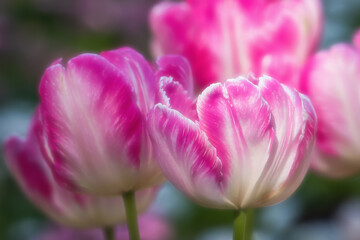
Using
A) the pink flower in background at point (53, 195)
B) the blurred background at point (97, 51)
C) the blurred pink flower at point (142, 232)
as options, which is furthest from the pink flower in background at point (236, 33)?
the blurred background at point (97, 51)

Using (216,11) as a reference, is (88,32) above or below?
below

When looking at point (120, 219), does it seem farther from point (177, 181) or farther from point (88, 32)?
point (88, 32)

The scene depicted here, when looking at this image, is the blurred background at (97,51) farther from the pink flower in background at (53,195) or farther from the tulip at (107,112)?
the tulip at (107,112)

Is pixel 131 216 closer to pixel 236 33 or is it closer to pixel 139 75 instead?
pixel 139 75

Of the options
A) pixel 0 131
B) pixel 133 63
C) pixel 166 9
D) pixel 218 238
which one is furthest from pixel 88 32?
pixel 133 63

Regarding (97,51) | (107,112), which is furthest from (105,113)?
(97,51)

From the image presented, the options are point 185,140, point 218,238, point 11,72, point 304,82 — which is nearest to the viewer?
point 185,140
